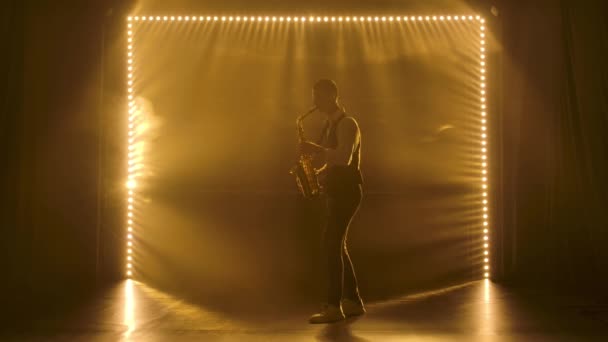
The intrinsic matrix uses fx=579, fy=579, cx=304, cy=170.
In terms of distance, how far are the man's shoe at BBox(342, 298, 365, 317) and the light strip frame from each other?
2040 mm

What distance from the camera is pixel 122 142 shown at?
17.6 ft

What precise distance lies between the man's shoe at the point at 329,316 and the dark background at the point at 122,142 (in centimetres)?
232

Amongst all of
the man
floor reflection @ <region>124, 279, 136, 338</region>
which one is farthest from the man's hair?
floor reflection @ <region>124, 279, 136, 338</region>

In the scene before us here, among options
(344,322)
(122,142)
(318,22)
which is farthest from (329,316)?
(318,22)

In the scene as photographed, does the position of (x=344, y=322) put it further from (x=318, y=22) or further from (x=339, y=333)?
(x=318, y=22)

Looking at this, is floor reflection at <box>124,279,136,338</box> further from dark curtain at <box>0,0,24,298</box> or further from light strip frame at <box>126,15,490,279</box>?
dark curtain at <box>0,0,24,298</box>

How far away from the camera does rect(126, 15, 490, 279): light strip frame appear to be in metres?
5.34

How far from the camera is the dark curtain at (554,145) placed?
460cm

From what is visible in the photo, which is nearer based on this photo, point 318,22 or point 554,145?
point 554,145

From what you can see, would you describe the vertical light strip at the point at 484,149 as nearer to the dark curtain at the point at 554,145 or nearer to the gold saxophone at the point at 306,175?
the dark curtain at the point at 554,145

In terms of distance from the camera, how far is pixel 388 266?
17.9ft

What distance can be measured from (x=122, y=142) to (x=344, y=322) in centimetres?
295

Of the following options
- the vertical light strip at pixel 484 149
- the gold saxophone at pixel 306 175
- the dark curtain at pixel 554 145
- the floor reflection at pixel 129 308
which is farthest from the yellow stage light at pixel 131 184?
the dark curtain at pixel 554 145

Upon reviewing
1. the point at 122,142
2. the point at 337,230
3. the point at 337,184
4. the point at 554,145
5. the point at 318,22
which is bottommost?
the point at 337,230
